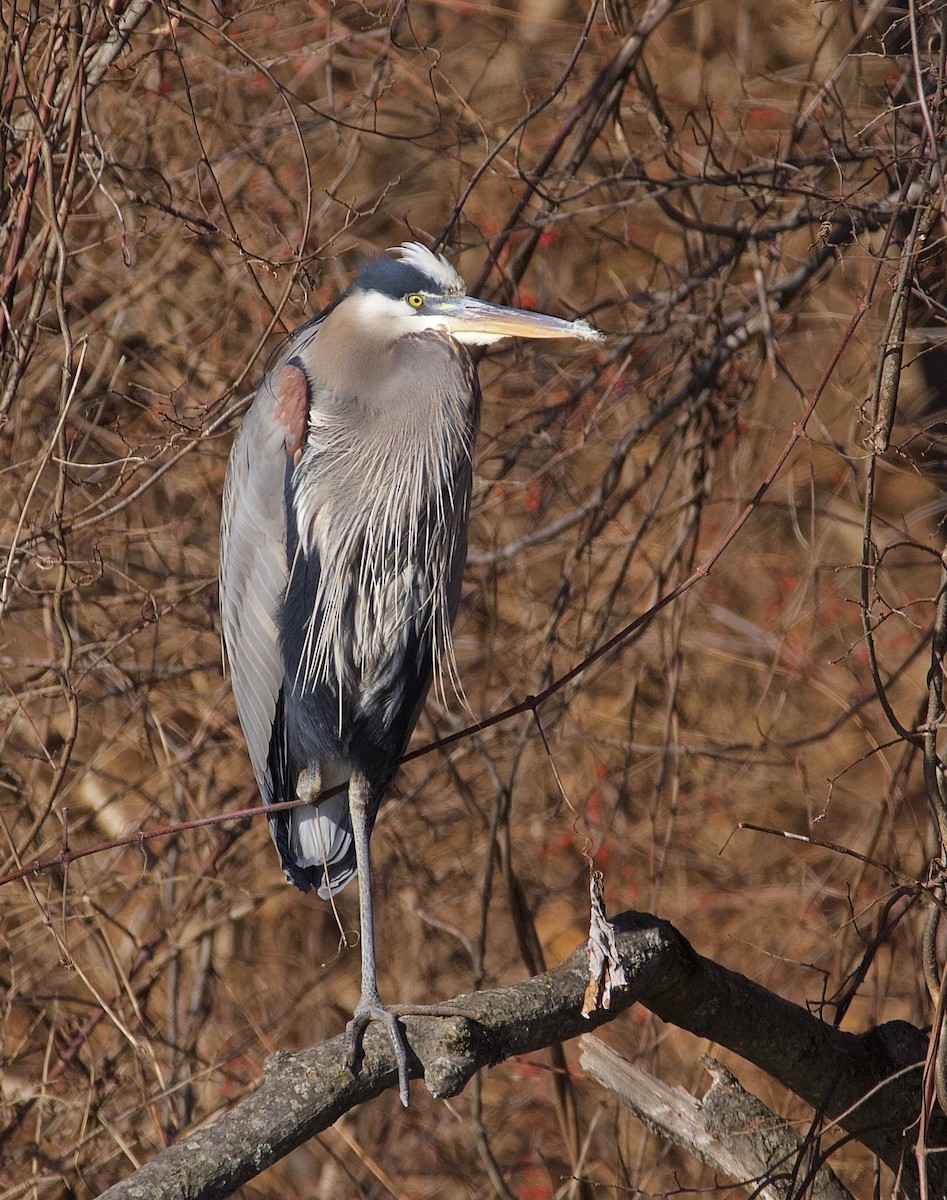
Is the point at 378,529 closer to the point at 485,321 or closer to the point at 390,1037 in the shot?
the point at 485,321

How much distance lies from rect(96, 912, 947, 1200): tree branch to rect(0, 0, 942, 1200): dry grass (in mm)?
618

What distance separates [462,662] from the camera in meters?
4.11

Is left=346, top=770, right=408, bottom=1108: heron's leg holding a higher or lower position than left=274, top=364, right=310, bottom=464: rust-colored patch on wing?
lower

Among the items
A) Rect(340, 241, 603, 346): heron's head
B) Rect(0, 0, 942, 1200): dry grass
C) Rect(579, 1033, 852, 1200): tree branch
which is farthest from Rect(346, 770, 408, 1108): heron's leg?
Rect(340, 241, 603, 346): heron's head

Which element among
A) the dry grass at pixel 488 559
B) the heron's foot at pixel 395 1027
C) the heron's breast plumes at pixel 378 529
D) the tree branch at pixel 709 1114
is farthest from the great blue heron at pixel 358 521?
the tree branch at pixel 709 1114

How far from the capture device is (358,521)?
258cm

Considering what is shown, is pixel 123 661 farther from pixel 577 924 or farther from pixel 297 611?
pixel 577 924

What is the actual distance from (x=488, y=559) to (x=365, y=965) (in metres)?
1.32

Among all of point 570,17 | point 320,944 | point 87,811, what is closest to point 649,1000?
point 87,811

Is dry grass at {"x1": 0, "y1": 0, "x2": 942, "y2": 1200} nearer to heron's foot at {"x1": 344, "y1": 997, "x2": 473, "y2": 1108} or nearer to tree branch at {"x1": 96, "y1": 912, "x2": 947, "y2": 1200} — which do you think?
tree branch at {"x1": 96, "y1": 912, "x2": 947, "y2": 1200}

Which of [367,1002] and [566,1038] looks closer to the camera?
[566,1038]

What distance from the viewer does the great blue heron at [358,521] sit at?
2525 millimetres

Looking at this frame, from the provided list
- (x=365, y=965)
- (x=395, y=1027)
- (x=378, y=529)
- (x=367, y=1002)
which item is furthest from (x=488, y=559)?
(x=395, y=1027)

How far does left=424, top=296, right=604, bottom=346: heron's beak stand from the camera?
2285mm
